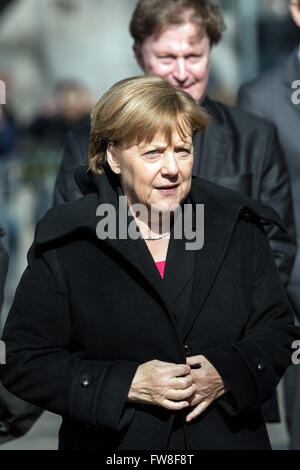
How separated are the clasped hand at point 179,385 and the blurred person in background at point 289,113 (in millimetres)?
1456

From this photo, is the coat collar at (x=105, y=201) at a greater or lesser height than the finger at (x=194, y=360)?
greater

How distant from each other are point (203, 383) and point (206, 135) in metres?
1.46

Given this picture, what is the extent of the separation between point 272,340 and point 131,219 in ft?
1.98

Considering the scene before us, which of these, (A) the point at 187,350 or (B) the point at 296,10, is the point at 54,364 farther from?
(B) the point at 296,10

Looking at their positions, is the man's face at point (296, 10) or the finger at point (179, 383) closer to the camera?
the finger at point (179, 383)

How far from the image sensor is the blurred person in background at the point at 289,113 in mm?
4703

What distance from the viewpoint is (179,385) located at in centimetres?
326

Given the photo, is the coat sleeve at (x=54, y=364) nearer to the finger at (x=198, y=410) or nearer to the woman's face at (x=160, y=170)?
the finger at (x=198, y=410)

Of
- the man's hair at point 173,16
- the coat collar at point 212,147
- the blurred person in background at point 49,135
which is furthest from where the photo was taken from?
the blurred person in background at point 49,135

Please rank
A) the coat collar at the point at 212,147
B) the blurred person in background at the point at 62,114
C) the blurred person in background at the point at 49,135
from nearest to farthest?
the coat collar at the point at 212,147 < the blurred person in background at the point at 49,135 < the blurred person in background at the point at 62,114

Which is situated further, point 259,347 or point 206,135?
point 206,135

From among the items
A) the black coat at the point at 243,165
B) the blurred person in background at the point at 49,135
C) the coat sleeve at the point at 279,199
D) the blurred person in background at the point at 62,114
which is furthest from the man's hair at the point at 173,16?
the blurred person in background at the point at 62,114

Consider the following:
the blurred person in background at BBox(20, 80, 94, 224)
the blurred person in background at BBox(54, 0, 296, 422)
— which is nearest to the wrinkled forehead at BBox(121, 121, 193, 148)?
the blurred person in background at BBox(54, 0, 296, 422)

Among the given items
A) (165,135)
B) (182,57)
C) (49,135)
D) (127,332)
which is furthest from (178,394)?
(49,135)
